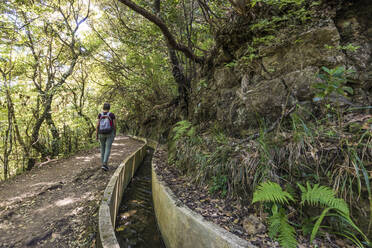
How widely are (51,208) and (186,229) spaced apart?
9.97ft

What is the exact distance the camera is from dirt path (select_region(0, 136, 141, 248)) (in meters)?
2.83

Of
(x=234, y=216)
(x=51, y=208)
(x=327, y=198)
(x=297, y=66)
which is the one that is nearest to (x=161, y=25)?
(x=297, y=66)

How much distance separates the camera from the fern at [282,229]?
1953mm

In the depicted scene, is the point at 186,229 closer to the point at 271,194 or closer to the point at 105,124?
the point at 271,194

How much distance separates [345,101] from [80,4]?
1209 centimetres

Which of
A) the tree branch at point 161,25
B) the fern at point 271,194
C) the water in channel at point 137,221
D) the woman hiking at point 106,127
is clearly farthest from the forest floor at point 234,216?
the tree branch at point 161,25

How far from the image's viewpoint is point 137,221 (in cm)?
416

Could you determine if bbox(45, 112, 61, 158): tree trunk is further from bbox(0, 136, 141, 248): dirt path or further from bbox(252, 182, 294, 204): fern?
bbox(252, 182, 294, 204): fern

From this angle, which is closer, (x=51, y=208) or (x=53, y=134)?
(x=51, y=208)

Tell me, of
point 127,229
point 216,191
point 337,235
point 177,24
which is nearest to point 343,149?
point 337,235

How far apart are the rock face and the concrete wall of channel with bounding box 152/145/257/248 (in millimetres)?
2220

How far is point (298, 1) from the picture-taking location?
3.30m

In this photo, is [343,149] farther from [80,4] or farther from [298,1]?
[80,4]

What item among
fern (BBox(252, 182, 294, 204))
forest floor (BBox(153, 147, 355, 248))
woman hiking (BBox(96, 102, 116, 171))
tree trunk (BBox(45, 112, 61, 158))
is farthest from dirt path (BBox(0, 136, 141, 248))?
fern (BBox(252, 182, 294, 204))
